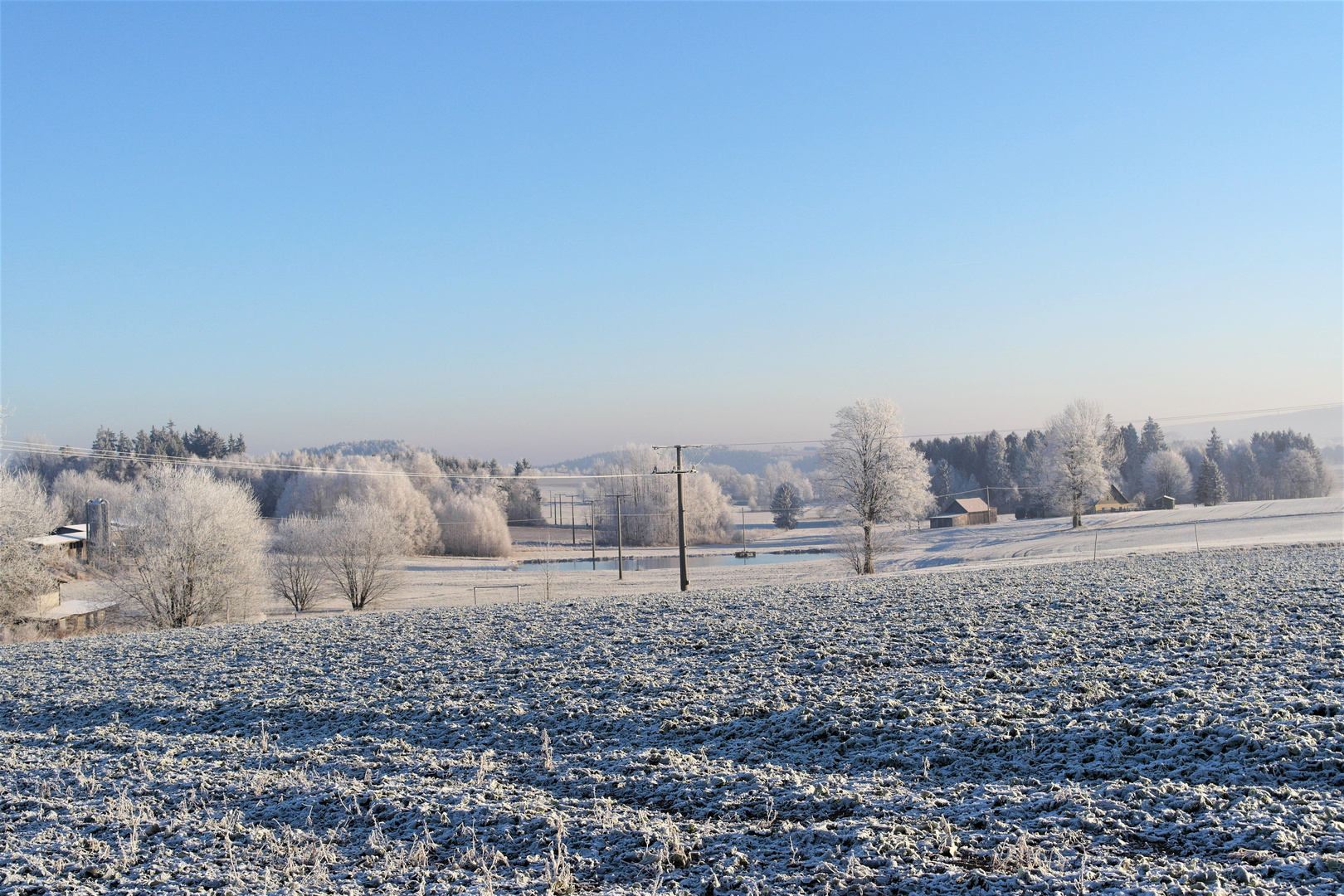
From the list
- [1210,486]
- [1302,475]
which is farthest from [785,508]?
[1302,475]

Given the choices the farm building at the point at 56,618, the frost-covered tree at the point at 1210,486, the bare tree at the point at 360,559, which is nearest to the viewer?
the farm building at the point at 56,618

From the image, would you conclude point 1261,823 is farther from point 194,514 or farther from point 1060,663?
point 194,514

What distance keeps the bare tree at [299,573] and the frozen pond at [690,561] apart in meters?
26.8

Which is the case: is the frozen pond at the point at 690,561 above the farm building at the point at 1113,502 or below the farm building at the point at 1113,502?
below

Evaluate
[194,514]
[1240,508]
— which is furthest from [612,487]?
[194,514]

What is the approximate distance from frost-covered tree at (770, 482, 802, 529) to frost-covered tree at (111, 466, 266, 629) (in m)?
95.2

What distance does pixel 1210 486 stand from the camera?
10344 centimetres

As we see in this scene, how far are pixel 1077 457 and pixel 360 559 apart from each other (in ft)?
183

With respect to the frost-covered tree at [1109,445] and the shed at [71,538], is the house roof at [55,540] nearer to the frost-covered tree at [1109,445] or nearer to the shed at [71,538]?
the shed at [71,538]

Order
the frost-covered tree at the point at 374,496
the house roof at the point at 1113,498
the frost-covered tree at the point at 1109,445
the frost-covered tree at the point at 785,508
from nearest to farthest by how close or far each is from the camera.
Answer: the frost-covered tree at the point at 1109,445, the house roof at the point at 1113,498, the frost-covered tree at the point at 374,496, the frost-covered tree at the point at 785,508

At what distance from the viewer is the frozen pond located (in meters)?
77.9

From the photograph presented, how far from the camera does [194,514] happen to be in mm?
38375

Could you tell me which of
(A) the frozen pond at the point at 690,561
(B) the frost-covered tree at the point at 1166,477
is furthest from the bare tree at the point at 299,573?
(B) the frost-covered tree at the point at 1166,477

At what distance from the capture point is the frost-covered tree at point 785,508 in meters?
134
